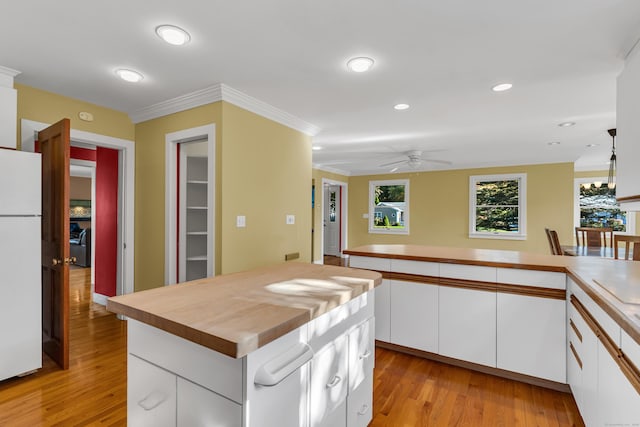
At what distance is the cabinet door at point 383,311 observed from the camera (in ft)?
9.07

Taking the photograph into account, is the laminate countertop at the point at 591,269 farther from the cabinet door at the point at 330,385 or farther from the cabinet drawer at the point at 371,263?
the cabinet door at the point at 330,385

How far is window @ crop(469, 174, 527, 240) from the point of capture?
6.51 meters

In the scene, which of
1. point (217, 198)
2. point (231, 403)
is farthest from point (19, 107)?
point (231, 403)

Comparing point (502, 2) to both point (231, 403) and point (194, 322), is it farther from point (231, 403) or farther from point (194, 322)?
point (231, 403)

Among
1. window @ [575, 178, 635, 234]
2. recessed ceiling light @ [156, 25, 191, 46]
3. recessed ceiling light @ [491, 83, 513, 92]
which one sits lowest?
window @ [575, 178, 635, 234]

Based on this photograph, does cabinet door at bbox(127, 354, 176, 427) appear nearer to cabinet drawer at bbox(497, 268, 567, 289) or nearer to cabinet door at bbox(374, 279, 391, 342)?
cabinet door at bbox(374, 279, 391, 342)

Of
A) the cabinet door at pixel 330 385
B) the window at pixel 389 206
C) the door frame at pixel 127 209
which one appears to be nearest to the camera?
the cabinet door at pixel 330 385

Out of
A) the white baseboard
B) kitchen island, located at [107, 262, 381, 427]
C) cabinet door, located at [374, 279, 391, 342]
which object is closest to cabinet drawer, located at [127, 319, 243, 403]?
kitchen island, located at [107, 262, 381, 427]

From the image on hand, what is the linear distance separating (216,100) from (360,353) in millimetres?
2461

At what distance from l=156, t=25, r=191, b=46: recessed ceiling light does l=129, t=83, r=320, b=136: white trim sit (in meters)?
0.69

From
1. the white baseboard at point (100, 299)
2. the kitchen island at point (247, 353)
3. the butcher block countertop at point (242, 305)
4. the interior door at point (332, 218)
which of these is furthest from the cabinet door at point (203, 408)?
the interior door at point (332, 218)

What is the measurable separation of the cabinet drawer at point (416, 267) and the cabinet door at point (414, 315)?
101 mm

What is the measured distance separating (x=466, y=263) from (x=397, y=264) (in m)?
→ 0.57

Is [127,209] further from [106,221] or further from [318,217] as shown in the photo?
[318,217]
